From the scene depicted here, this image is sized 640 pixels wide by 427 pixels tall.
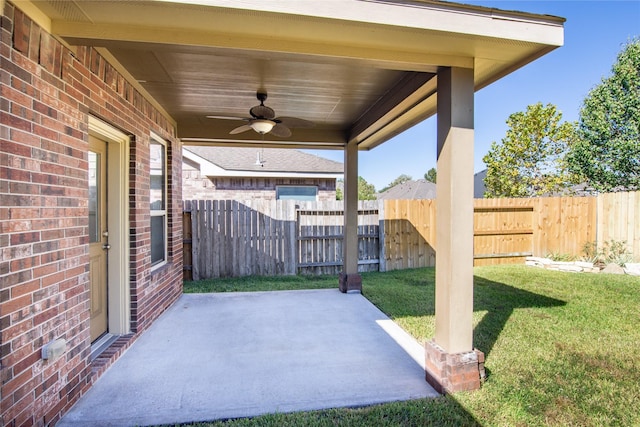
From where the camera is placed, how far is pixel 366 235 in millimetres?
7961

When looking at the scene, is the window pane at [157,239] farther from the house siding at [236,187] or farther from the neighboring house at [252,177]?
the house siding at [236,187]

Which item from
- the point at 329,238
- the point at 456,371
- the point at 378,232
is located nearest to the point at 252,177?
the point at 329,238

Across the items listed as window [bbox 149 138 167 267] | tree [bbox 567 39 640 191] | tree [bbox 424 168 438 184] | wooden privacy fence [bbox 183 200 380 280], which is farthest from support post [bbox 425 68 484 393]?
tree [bbox 424 168 438 184]

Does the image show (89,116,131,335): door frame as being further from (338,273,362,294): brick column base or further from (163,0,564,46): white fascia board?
(338,273,362,294): brick column base

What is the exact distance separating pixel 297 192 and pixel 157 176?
6.71 m

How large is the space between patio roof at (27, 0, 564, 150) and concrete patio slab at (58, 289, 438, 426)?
2.59m

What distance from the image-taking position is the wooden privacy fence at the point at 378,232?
7242 millimetres

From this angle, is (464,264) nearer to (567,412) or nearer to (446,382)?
(446,382)

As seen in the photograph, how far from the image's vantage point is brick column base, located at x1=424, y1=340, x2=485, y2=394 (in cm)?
259

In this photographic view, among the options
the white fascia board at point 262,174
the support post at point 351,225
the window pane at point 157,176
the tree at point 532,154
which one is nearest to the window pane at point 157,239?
the window pane at point 157,176

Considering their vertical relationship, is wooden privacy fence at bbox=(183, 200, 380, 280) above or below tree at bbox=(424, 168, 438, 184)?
below

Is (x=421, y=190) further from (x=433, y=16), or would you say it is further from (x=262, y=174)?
(x=433, y=16)

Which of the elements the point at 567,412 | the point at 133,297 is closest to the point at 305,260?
the point at 133,297

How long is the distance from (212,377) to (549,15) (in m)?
3.85
